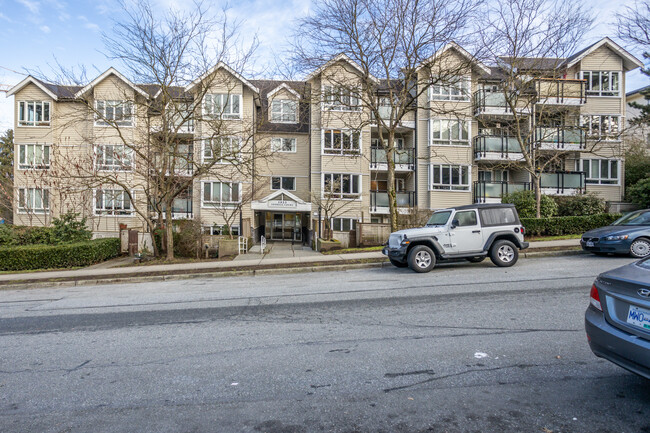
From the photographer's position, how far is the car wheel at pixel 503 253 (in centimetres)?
1047

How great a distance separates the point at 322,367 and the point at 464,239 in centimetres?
761

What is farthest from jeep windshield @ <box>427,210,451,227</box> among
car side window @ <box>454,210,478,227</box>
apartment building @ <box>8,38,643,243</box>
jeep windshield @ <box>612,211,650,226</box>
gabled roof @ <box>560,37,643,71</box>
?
gabled roof @ <box>560,37,643,71</box>

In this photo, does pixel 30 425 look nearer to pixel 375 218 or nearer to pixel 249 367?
pixel 249 367

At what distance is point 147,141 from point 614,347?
666 inches

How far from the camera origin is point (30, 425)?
3039 millimetres

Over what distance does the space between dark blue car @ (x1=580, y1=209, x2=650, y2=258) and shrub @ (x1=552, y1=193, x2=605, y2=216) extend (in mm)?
→ 10175

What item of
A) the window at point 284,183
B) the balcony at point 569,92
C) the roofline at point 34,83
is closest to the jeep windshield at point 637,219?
the balcony at point 569,92

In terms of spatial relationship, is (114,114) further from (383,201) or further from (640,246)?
(640,246)

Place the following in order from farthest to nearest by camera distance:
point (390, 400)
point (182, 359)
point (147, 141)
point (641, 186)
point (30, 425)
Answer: point (641, 186), point (147, 141), point (182, 359), point (390, 400), point (30, 425)

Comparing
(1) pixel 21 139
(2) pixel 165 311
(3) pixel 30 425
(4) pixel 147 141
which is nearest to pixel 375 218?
(4) pixel 147 141

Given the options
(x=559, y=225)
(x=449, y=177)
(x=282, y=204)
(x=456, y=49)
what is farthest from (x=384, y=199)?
(x=456, y=49)

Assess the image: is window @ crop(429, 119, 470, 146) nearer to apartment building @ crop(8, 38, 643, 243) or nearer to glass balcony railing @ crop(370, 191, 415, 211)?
apartment building @ crop(8, 38, 643, 243)

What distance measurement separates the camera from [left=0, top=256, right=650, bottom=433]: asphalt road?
3.02m

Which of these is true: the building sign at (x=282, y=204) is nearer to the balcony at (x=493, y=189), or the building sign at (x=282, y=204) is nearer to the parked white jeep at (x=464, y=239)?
the balcony at (x=493, y=189)
